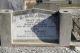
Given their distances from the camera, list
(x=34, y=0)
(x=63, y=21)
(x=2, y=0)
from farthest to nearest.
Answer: (x=34, y=0), (x=2, y=0), (x=63, y=21)

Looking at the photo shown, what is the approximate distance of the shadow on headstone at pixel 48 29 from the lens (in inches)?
410

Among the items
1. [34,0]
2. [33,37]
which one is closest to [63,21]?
[33,37]

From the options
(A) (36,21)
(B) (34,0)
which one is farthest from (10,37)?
(B) (34,0)

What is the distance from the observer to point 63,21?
1013cm

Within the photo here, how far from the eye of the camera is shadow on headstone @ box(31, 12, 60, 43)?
10.4 metres

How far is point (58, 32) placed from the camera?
1039cm

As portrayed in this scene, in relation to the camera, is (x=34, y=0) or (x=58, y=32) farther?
(x=34, y=0)

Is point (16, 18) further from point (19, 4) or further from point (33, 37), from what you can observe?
point (19, 4)

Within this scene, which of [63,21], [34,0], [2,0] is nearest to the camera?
[63,21]

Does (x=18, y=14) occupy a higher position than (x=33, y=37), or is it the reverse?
(x=18, y=14)

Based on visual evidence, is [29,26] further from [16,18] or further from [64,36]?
[64,36]

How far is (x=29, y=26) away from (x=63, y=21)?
1.24m

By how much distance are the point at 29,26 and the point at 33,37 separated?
16.3 inches

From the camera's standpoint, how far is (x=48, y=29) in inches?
412
